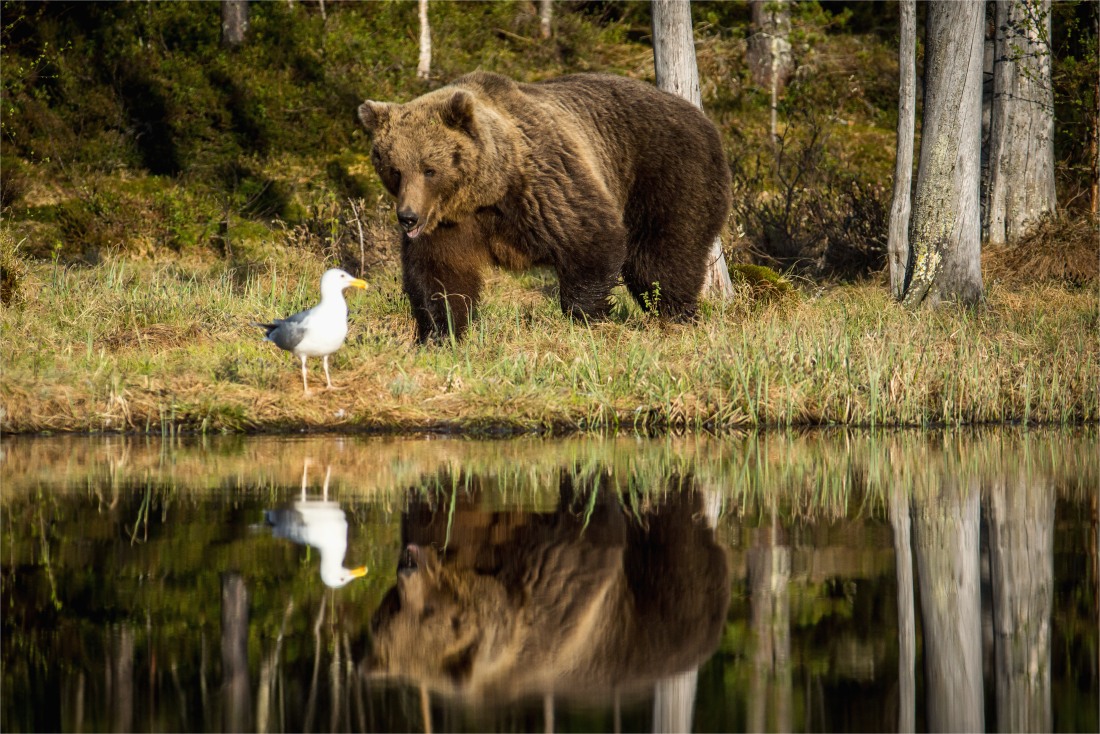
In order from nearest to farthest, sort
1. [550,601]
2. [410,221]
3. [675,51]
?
[550,601] → [410,221] → [675,51]

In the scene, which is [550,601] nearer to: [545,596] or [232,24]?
[545,596]

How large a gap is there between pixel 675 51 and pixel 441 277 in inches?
164

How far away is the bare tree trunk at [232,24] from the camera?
2314 centimetres

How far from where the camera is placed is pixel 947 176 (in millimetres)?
12312

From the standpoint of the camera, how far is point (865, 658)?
3.79 m

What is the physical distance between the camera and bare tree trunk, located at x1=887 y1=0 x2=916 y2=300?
1343 centimetres

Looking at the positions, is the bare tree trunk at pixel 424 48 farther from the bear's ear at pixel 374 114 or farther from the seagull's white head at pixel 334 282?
the seagull's white head at pixel 334 282

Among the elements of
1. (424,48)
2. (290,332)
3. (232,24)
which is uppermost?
(232,24)

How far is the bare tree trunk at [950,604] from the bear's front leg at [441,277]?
460 cm

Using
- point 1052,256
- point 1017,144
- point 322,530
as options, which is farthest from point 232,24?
point 322,530

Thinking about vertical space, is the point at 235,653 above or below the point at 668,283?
below

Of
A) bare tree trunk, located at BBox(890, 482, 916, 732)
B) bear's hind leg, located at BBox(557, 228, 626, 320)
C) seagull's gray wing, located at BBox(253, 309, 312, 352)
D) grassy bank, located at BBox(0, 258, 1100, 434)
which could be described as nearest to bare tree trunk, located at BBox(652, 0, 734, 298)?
bear's hind leg, located at BBox(557, 228, 626, 320)

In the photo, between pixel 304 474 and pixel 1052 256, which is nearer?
pixel 304 474

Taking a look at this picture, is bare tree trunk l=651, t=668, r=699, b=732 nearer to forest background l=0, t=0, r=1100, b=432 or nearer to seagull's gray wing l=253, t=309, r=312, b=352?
seagull's gray wing l=253, t=309, r=312, b=352
